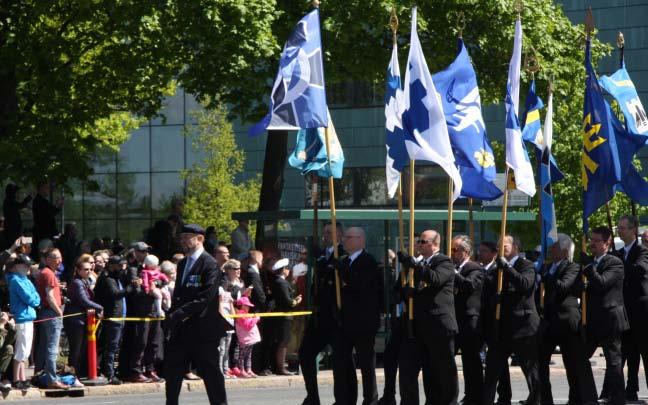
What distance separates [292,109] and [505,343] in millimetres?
3207

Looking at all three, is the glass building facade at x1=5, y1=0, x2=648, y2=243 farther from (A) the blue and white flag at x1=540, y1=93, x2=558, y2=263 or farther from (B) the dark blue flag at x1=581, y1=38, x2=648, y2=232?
(A) the blue and white flag at x1=540, y1=93, x2=558, y2=263

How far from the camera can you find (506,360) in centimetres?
1292

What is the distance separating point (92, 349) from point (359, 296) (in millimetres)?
6038

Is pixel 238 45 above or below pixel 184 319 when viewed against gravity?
above

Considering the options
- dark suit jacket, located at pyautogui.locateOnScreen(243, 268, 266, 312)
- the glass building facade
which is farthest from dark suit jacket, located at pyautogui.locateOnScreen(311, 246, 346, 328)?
the glass building facade

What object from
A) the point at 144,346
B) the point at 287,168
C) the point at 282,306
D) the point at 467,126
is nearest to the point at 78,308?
the point at 144,346

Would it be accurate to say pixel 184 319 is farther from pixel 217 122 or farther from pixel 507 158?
pixel 217 122

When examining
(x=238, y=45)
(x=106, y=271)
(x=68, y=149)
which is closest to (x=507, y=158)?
(x=106, y=271)

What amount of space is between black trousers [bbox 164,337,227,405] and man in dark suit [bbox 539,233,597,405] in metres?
3.52

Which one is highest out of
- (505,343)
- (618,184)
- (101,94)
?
(101,94)

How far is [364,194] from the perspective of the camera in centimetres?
5416

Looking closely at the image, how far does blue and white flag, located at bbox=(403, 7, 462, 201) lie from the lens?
12.8 metres

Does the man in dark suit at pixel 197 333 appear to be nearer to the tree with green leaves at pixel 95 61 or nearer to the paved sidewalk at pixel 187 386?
the paved sidewalk at pixel 187 386

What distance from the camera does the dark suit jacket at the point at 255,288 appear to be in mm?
18953
